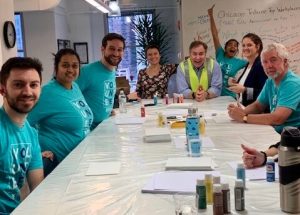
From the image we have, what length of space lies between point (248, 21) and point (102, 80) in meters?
3.54

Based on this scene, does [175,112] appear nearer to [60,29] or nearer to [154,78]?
[154,78]

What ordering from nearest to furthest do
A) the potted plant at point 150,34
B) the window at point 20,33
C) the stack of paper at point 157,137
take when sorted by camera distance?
the stack of paper at point 157,137 → the window at point 20,33 → the potted plant at point 150,34

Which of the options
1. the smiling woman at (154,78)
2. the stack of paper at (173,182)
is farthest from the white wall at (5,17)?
the stack of paper at (173,182)

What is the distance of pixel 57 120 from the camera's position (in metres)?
2.80

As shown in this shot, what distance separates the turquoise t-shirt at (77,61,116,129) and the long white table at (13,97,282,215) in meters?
0.64

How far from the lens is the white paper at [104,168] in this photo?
2.00 meters

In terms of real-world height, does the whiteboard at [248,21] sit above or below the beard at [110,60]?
above

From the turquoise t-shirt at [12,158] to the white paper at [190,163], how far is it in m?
0.75

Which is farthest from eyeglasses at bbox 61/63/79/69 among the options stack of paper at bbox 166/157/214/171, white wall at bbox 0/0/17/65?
white wall at bbox 0/0/17/65

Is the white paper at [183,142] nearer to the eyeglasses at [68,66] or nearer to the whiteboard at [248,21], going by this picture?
the eyeglasses at [68,66]

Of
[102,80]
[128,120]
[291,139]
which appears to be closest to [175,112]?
[128,120]

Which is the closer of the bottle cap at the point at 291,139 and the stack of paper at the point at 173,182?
the bottle cap at the point at 291,139

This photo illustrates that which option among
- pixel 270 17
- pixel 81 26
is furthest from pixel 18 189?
pixel 81 26

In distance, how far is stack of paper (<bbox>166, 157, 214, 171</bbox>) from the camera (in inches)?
76.8
